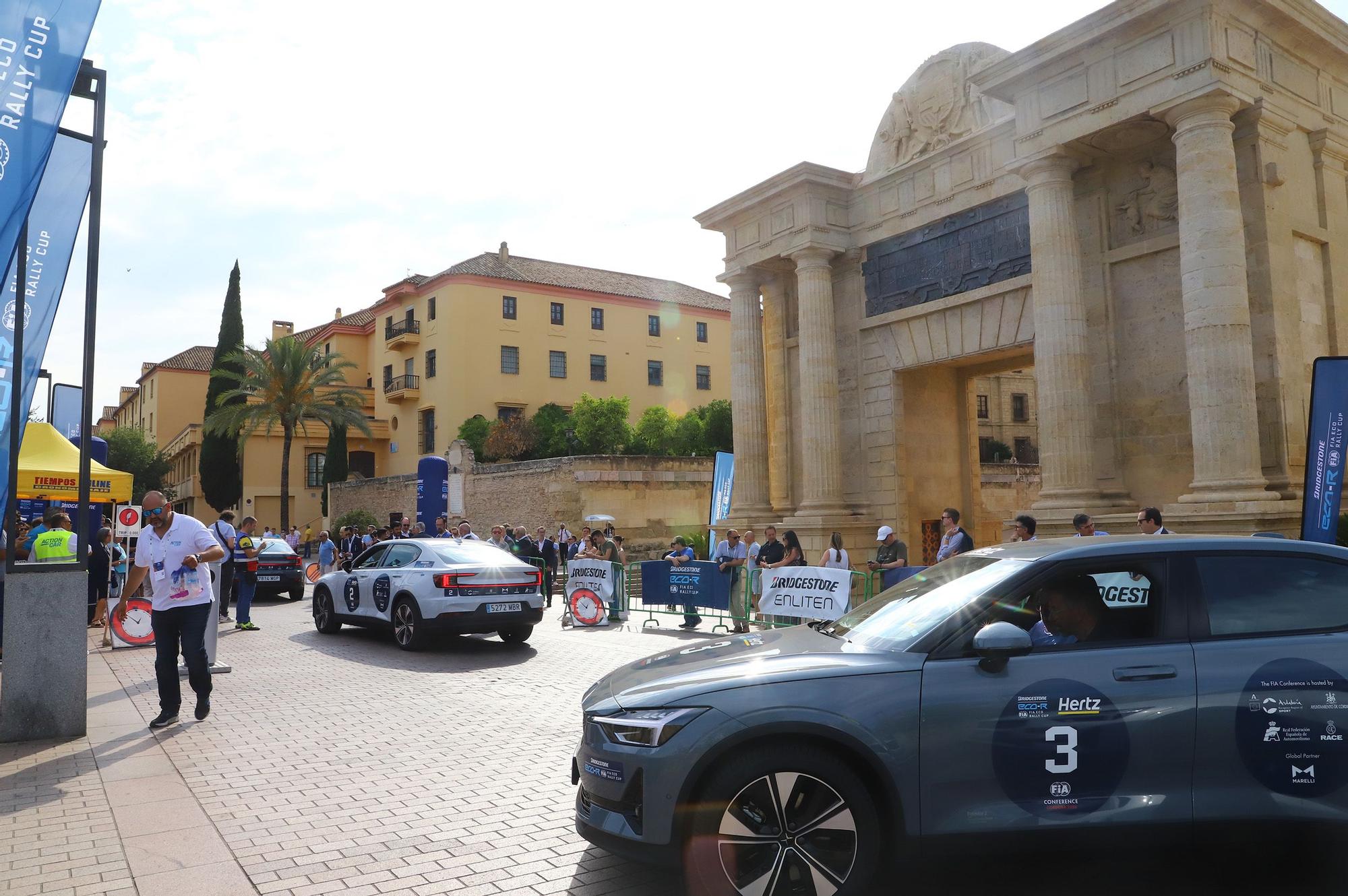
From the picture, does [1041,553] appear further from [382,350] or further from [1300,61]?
[382,350]

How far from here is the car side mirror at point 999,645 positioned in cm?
390

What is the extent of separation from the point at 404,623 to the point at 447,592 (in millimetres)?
986

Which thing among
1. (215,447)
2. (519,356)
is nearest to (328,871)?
(519,356)

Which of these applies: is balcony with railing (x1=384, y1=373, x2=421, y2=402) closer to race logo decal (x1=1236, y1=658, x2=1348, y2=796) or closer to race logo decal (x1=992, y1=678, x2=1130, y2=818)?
race logo decal (x1=992, y1=678, x2=1130, y2=818)

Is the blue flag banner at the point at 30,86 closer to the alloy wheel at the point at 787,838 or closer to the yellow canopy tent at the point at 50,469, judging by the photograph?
the alloy wheel at the point at 787,838

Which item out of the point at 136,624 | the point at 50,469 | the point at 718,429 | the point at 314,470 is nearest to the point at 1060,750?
the point at 136,624

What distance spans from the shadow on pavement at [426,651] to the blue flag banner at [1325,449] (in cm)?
1049

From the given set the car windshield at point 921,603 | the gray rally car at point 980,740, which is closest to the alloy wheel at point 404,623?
the car windshield at point 921,603

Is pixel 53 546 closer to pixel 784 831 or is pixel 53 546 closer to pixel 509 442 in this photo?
pixel 784 831

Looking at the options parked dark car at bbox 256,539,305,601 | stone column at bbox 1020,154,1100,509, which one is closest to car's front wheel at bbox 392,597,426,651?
stone column at bbox 1020,154,1100,509

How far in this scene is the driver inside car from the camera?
4293 mm

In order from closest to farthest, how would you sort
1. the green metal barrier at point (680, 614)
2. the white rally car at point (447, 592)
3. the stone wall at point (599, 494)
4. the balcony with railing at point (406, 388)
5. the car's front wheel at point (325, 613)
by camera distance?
the white rally car at point (447, 592), the car's front wheel at point (325, 613), the green metal barrier at point (680, 614), the stone wall at point (599, 494), the balcony with railing at point (406, 388)

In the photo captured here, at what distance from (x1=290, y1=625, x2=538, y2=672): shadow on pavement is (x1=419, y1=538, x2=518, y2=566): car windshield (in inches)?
43.2

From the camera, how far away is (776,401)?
22594 millimetres
